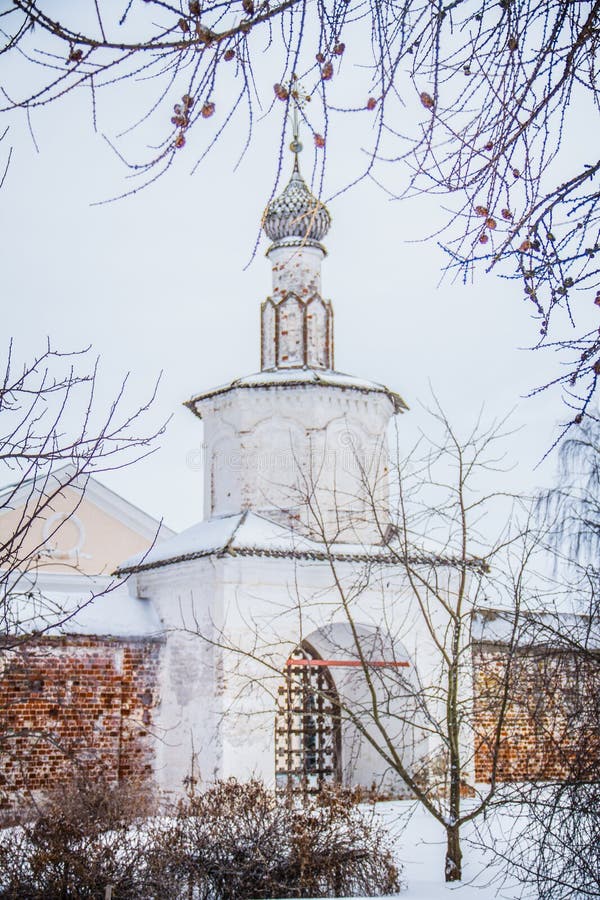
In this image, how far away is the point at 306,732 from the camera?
12.5 m

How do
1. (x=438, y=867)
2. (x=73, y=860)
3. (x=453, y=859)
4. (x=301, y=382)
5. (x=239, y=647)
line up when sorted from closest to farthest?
(x=73, y=860) → (x=453, y=859) → (x=438, y=867) → (x=239, y=647) → (x=301, y=382)

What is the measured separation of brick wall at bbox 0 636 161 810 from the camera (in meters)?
11.4

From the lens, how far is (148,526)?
1931cm

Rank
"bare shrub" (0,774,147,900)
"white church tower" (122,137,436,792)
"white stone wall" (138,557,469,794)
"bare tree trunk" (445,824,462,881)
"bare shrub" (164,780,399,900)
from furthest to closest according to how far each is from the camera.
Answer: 1. "white church tower" (122,137,436,792)
2. "white stone wall" (138,557,469,794)
3. "bare tree trunk" (445,824,462,881)
4. "bare shrub" (164,780,399,900)
5. "bare shrub" (0,774,147,900)

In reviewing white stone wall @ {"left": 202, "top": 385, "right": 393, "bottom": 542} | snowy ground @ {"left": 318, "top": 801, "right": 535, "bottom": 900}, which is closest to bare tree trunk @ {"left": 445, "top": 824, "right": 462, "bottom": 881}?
snowy ground @ {"left": 318, "top": 801, "right": 535, "bottom": 900}

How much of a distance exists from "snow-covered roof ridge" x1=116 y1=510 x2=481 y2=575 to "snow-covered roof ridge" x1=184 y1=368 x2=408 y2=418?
172 cm

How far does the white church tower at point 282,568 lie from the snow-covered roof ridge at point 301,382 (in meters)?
0.03

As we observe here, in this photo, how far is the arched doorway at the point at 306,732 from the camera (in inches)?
476

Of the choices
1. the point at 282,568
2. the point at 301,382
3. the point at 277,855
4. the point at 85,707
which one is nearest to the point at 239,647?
the point at 282,568

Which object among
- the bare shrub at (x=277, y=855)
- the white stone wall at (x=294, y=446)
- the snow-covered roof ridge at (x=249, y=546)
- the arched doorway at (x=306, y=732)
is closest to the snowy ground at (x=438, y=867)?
the bare shrub at (x=277, y=855)

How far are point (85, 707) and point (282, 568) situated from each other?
2.75 metres

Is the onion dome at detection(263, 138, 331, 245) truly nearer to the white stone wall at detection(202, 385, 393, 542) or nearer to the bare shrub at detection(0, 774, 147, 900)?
the white stone wall at detection(202, 385, 393, 542)

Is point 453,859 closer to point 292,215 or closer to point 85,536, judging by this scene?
point 292,215

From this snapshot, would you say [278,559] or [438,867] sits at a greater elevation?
[278,559]
